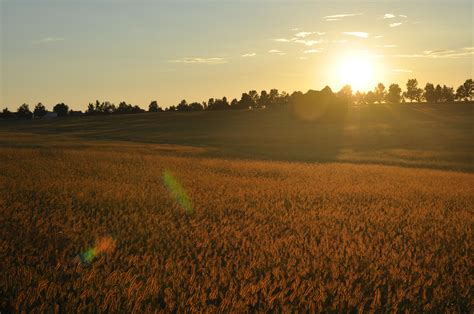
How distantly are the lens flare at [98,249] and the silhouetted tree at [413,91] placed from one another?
552 feet

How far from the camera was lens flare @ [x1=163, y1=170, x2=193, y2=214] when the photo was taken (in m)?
11.2

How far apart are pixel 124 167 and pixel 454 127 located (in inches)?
2523

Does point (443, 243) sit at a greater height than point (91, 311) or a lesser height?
lesser

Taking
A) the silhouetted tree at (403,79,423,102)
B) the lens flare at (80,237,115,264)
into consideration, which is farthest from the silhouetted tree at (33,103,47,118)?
the lens flare at (80,237,115,264)

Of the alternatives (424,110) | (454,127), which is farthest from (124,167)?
(424,110)

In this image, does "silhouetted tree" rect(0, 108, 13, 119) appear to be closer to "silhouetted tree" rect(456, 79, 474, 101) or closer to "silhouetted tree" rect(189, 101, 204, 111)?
"silhouetted tree" rect(189, 101, 204, 111)

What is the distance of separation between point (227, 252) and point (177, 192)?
6.45 metres

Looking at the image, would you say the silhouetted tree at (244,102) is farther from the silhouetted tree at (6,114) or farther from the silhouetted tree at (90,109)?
the silhouetted tree at (6,114)

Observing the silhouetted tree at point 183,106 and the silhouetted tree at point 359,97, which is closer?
the silhouetted tree at point 183,106

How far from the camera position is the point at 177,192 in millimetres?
13602

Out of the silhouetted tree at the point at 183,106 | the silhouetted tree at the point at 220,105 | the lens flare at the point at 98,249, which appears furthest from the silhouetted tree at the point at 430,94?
the lens flare at the point at 98,249

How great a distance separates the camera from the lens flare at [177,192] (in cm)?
1123

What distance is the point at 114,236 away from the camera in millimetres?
7992

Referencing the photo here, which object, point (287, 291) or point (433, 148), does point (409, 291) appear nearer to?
point (287, 291)
